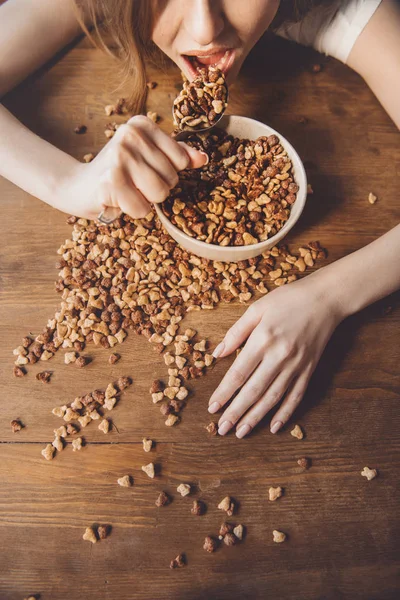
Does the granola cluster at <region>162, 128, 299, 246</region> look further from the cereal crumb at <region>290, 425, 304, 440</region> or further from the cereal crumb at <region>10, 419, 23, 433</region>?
the cereal crumb at <region>10, 419, 23, 433</region>

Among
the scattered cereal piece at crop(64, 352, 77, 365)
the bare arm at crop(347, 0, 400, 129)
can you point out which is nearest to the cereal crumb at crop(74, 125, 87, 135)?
the scattered cereal piece at crop(64, 352, 77, 365)

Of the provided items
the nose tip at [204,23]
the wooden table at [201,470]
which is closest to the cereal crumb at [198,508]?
the wooden table at [201,470]

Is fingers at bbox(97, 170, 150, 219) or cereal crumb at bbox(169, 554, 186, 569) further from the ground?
fingers at bbox(97, 170, 150, 219)

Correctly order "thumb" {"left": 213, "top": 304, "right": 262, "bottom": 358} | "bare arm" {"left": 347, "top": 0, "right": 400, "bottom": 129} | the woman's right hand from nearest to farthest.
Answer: the woman's right hand → "thumb" {"left": 213, "top": 304, "right": 262, "bottom": 358} → "bare arm" {"left": 347, "top": 0, "right": 400, "bottom": 129}

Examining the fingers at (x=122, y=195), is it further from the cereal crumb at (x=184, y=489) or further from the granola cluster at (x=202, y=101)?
the cereal crumb at (x=184, y=489)

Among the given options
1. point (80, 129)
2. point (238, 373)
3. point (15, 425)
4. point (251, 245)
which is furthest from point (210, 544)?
point (80, 129)
